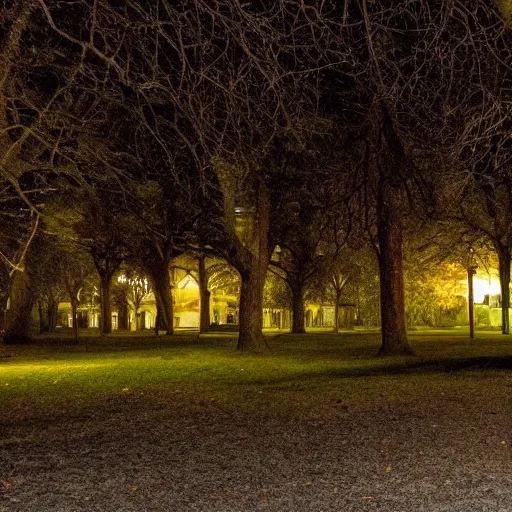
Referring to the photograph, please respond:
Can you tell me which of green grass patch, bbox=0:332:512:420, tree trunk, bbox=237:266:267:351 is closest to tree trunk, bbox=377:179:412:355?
green grass patch, bbox=0:332:512:420

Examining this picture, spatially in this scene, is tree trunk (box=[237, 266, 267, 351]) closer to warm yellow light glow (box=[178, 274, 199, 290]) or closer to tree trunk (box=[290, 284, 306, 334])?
tree trunk (box=[290, 284, 306, 334])

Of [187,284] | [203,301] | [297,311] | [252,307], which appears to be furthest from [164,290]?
[187,284]

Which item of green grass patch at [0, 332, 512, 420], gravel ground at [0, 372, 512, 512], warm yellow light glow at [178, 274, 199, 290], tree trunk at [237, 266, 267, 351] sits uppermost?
warm yellow light glow at [178, 274, 199, 290]

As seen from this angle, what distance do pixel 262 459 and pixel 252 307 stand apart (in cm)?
1469

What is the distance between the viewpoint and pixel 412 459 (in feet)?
20.4

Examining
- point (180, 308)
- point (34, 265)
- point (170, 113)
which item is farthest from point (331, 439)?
point (180, 308)

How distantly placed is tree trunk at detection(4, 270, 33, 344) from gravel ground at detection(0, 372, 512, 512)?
68.9 feet

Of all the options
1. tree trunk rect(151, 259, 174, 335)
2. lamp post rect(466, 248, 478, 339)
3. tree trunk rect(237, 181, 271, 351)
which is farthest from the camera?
tree trunk rect(151, 259, 174, 335)

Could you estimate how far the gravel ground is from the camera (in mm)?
4969

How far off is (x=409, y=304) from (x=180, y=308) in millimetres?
22329

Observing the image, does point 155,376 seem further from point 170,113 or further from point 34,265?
point 34,265

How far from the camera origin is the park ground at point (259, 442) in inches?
199

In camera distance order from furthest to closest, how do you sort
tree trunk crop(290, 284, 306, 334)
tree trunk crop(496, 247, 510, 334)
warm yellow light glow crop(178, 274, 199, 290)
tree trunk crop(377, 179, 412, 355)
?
warm yellow light glow crop(178, 274, 199, 290) → tree trunk crop(290, 284, 306, 334) → tree trunk crop(496, 247, 510, 334) → tree trunk crop(377, 179, 412, 355)

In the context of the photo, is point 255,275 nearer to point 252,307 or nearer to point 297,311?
point 252,307
